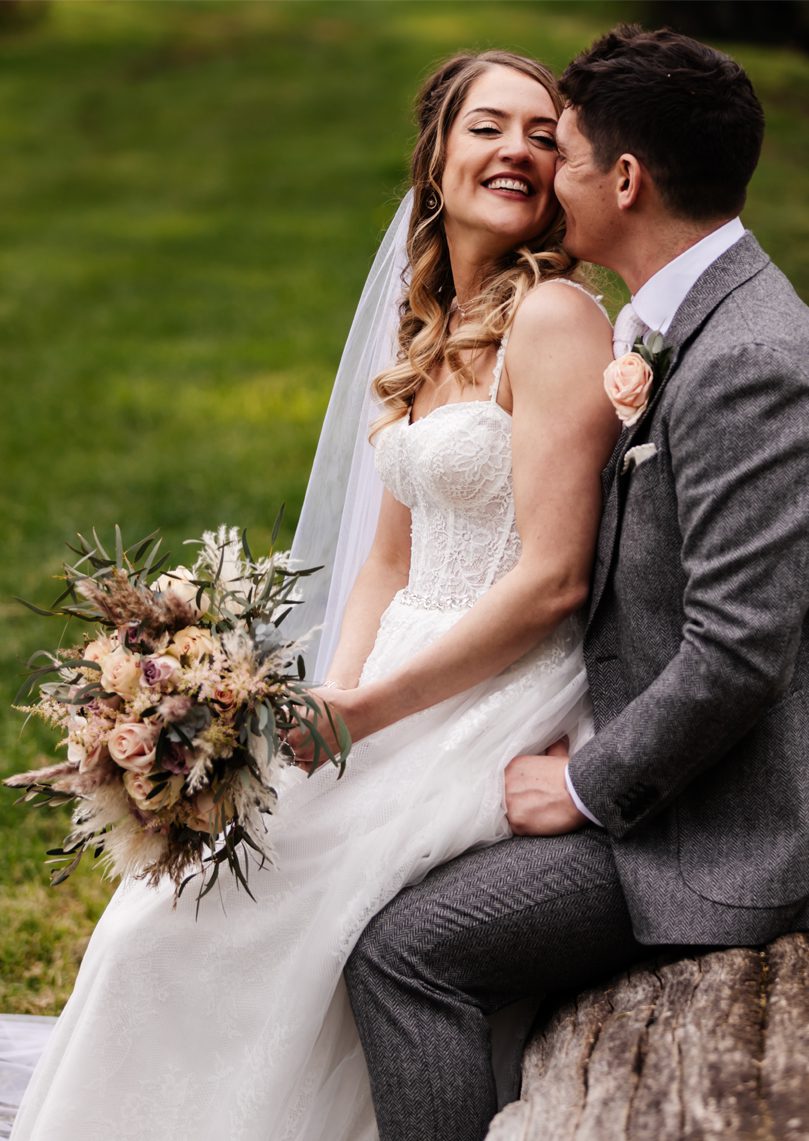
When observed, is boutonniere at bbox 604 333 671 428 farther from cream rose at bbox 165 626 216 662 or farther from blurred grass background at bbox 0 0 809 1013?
blurred grass background at bbox 0 0 809 1013

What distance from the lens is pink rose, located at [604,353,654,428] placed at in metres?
2.79

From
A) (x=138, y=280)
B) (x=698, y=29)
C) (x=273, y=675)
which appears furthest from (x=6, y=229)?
(x=273, y=675)

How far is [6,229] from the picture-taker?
18922 mm

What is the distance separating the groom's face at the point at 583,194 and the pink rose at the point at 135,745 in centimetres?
140

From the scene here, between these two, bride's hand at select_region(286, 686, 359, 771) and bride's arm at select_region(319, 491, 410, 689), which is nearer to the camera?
bride's hand at select_region(286, 686, 359, 771)

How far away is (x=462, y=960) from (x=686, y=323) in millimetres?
1357

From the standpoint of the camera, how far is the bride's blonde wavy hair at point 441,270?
3.45 m

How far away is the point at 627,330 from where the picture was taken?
10.3ft

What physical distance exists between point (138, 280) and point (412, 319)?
12415 mm

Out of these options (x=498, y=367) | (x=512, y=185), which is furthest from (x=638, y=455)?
(x=512, y=185)

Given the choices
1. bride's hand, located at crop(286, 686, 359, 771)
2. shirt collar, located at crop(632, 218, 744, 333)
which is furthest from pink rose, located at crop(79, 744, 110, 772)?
shirt collar, located at crop(632, 218, 744, 333)

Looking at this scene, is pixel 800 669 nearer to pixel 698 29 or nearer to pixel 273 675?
pixel 273 675

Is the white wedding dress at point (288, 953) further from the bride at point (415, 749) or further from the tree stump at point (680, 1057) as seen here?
the tree stump at point (680, 1057)

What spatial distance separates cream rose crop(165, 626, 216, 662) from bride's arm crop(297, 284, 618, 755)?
1.31 ft
